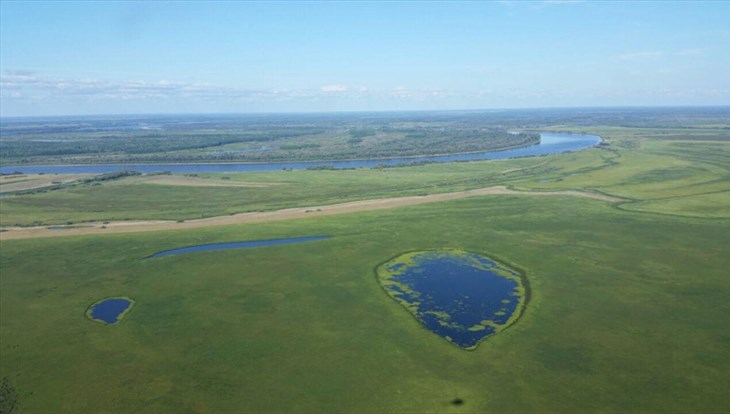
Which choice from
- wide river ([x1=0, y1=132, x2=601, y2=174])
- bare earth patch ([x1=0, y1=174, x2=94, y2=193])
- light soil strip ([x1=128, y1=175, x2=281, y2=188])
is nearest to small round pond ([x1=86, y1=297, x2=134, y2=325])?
light soil strip ([x1=128, y1=175, x2=281, y2=188])

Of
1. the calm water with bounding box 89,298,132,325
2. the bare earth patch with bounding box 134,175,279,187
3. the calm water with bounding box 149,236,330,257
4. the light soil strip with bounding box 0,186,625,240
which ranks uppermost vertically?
the bare earth patch with bounding box 134,175,279,187

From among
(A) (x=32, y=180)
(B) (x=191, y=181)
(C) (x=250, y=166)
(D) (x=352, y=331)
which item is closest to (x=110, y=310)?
(D) (x=352, y=331)

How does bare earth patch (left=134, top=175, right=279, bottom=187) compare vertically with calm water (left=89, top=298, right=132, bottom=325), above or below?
above

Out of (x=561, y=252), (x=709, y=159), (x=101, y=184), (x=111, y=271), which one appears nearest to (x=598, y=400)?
(x=561, y=252)

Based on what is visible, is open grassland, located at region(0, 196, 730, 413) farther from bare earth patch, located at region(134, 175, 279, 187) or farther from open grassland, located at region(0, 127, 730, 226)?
bare earth patch, located at region(134, 175, 279, 187)

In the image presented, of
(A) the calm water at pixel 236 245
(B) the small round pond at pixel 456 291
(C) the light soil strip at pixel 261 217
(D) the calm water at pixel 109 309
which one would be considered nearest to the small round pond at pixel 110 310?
(D) the calm water at pixel 109 309

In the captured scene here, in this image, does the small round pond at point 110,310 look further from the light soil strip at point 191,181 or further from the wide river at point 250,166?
the wide river at point 250,166

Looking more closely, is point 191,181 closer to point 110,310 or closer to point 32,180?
point 32,180
